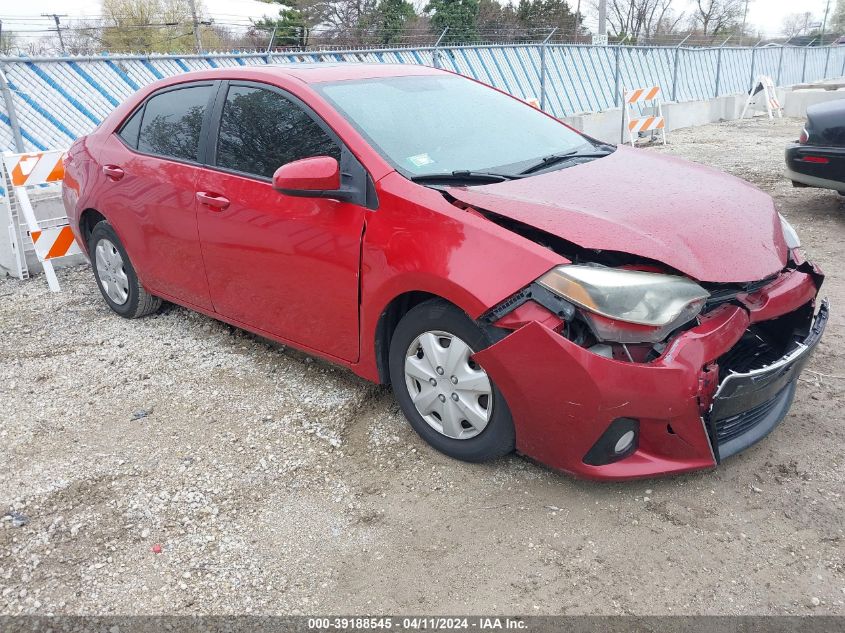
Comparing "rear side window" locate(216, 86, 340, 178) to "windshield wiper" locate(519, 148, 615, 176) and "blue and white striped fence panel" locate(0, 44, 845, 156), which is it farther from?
"blue and white striped fence panel" locate(0, 44, 845, 156)

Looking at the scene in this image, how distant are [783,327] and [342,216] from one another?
Result: 6.55 feet

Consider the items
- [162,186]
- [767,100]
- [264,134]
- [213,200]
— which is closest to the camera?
[264,134]

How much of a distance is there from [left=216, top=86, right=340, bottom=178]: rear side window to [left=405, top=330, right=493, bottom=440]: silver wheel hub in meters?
1.02

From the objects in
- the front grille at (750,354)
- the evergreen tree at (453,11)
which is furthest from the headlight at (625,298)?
the evergreen tree at (453,11)

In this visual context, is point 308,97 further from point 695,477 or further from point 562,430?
point 695,477

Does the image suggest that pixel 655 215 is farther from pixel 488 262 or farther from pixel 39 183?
pixel 39 183

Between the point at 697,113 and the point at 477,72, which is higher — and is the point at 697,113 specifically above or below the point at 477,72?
below

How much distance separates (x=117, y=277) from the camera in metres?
5.00

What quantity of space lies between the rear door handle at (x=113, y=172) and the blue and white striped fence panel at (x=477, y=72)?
4206 mm

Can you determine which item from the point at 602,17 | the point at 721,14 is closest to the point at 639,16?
the point at 721,14

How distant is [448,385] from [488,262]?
59cm

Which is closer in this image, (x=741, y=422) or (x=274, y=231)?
(x=741, y=422)

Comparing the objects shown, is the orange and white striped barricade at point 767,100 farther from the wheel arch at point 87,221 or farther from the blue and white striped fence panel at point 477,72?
the wheel arch at point 87,221

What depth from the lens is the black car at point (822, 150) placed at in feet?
20.9
